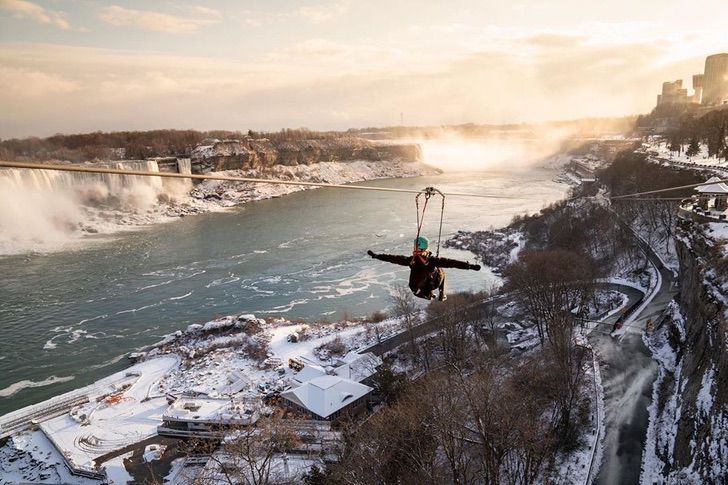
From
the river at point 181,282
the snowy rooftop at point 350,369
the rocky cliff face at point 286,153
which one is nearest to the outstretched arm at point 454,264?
the snowy rooftop at point 350,369

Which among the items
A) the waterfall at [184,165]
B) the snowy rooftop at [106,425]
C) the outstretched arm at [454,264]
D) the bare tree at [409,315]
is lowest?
the snowy rooftop at [106,425]

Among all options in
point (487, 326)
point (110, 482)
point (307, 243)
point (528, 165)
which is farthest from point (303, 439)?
point (528, 165)

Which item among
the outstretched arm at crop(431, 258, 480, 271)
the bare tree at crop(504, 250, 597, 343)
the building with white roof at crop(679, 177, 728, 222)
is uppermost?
the outstretched arm at crop(431, 258, 480, 271)

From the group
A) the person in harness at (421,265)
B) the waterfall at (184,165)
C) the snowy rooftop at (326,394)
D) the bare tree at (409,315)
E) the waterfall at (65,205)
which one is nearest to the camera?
the person in harness at (421,265)

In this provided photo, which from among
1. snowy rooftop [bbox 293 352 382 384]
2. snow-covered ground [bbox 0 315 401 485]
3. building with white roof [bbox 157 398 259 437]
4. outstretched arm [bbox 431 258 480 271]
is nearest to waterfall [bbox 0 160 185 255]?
snow-covered ground [bbox 0 315 401 485]

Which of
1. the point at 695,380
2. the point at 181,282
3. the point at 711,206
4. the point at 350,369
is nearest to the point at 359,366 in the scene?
the point at 350,369

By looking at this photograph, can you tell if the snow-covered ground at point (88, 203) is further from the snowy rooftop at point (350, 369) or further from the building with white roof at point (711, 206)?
the building with white roof at point (711, 206)

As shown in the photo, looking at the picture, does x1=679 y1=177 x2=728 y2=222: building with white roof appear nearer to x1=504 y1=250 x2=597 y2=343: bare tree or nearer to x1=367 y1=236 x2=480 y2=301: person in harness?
x1=504 y1=250 x2=597 y2=343: bare tree
